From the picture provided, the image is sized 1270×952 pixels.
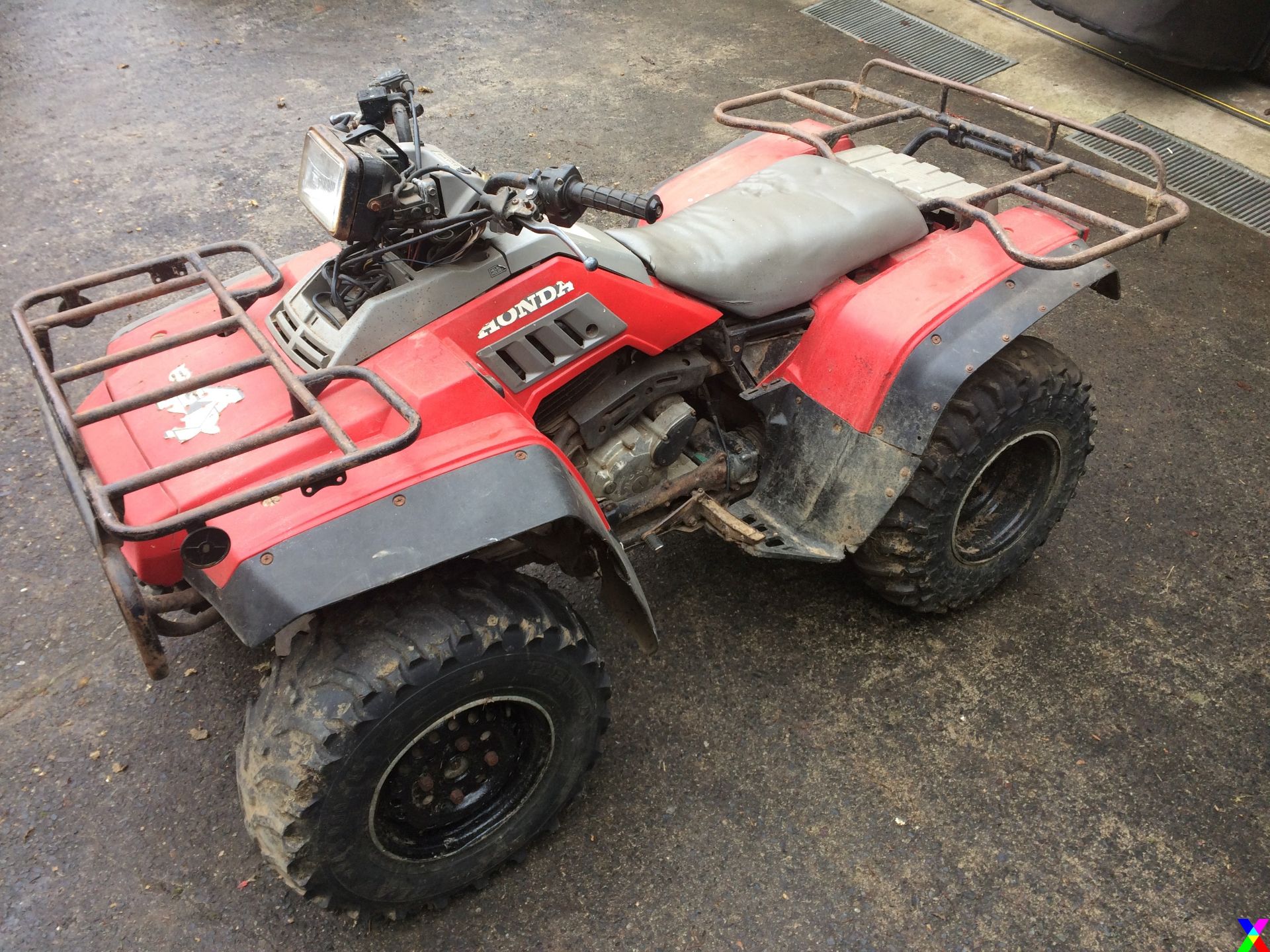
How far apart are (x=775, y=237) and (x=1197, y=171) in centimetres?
432

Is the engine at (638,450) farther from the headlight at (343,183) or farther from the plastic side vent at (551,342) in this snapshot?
the headlight at (343,183)

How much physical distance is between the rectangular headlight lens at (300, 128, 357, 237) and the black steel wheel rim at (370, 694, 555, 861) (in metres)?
1.16

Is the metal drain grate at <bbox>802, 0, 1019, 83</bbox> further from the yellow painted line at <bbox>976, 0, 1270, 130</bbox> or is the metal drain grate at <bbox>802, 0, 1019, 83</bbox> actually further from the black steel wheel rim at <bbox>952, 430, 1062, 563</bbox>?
the black steel wheel rim at <bbox>952, 430, 1062, 563</bbox>

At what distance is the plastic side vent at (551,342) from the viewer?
2.45 meters

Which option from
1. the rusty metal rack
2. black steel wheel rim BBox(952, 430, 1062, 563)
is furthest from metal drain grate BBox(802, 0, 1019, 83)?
black steel wheel rim BBox(952, 430, 1062, 563)

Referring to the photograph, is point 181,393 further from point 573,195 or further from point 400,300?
point 573,195

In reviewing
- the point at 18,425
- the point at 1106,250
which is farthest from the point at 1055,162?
the point at 18,425

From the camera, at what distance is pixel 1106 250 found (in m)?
2.69

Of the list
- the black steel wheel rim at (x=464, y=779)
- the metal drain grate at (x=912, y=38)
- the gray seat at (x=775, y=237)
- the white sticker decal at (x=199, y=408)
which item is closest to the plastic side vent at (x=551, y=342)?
the gray seat at (x=775, y=237)

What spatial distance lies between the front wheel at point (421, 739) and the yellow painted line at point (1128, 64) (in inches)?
246

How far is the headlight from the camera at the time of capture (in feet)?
7.01

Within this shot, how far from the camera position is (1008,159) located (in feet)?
11.0

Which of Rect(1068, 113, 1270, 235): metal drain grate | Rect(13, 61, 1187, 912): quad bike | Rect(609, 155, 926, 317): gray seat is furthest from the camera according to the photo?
Rect(1068, 113, 1270, 235): metal drain grate

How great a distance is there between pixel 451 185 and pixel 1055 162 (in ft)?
6.82
